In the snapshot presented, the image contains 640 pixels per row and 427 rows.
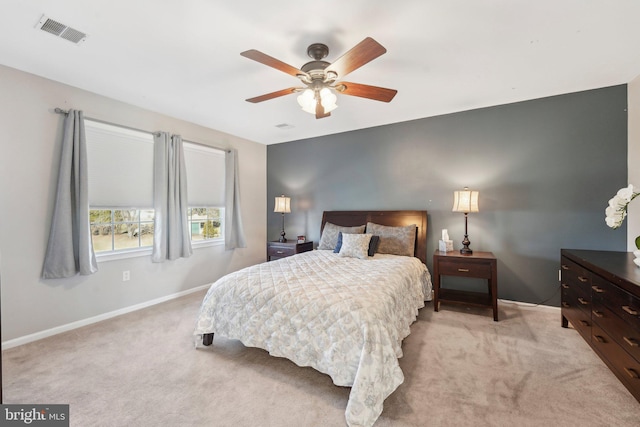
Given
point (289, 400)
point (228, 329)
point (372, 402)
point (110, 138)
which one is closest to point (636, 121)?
point (372, 402)

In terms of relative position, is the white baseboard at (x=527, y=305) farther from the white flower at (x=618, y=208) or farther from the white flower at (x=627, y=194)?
the white flower at (x=627, y=194)

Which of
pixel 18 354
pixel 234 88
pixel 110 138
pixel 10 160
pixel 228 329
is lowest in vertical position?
pixel 18 354

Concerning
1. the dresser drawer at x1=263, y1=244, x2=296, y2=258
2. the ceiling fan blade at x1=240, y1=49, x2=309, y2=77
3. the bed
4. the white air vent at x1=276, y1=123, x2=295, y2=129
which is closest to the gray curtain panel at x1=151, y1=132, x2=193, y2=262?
the dresser drawer at x1=263, y1=244, x2=296, y2=258

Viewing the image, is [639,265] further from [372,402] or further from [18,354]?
[18,354]

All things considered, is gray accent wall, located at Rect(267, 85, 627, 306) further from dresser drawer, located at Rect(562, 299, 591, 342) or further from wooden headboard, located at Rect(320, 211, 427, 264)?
dresser drawer, located at Rect(562, 299, 591, 342)

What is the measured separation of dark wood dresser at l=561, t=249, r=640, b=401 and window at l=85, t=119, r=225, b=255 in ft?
15.0

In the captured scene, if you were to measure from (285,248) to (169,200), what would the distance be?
184cm

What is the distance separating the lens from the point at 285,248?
4598 millimetres

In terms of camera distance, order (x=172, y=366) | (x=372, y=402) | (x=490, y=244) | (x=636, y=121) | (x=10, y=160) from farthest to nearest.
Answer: (x=490, y=244)
(x=636, y=121)
(x=10, y=160)
(x=172, y=366)
(x=372, y=402)

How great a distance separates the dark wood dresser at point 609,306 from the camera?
1748 millimetres

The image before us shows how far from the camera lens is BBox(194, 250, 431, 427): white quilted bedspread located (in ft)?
5.64

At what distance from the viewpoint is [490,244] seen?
358 centimetres

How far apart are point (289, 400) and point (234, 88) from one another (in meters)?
2.92

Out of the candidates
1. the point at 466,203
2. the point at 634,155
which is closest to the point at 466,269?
the point at 466,203
